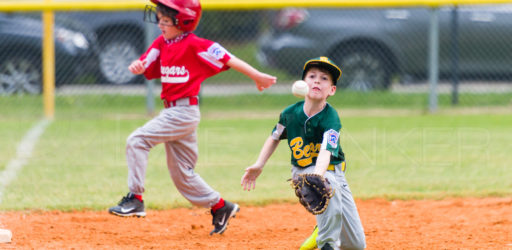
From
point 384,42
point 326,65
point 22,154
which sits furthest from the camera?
point 384,42

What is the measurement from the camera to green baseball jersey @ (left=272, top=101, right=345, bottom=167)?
12.8 feet

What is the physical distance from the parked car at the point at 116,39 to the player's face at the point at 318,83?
677 cm

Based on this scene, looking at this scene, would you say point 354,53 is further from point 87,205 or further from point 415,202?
point 87,205

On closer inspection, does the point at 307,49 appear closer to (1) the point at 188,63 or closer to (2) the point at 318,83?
(1) the point at 188,63

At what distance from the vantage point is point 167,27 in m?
4.69

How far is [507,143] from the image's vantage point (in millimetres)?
8148

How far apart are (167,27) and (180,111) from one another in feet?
1.82

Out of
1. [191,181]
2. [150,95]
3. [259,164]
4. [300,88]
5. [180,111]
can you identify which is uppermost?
[150,95]

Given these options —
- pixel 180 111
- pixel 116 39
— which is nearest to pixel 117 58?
pixel 116 39

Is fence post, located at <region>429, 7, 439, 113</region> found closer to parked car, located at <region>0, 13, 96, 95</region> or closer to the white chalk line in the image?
parked car, located at <region>0, 13, 96, 95</region>

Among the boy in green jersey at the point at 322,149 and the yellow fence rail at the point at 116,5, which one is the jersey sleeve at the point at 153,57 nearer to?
the boy in green jersey at the point at 322,149

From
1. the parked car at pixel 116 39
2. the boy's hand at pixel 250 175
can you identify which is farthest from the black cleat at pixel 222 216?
the parked car at pixel 116 39

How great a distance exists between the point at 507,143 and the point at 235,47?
433 centimetres

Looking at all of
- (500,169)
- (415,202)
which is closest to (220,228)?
(415,202)
